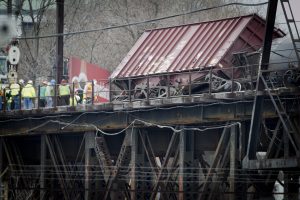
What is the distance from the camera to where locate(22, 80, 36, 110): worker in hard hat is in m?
47.2

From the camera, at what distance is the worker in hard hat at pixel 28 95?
4719 centimetres

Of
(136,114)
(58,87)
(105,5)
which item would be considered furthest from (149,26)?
(136,114)

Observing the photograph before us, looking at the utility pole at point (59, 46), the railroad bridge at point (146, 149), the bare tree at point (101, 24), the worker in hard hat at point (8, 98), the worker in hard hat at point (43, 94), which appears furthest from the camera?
the bare tree at point (101, 24)

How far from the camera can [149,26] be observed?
2741 inches

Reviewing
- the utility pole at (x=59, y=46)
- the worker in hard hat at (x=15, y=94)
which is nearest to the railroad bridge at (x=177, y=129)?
the worker in hard hat at (x=15, y=94)

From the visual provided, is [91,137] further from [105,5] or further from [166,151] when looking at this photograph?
[105,5]

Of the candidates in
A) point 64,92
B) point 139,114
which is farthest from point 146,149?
point 64,92

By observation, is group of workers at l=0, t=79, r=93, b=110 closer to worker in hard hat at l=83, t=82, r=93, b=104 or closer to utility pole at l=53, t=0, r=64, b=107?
worker in hard hat at l=83, t=82, r=93, b=104

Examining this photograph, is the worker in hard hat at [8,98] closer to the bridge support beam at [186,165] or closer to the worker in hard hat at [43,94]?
the worker in hard hat at [43,94]

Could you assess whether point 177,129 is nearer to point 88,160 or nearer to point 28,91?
point 88,160

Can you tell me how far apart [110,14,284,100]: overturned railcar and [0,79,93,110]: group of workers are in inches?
87.5

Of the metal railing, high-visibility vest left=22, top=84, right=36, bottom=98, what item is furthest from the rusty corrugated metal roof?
high-visibility vest left=22, top=84, right=36, bottom=98

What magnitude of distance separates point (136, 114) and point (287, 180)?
7109 mm

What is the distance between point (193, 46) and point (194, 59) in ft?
3.20
